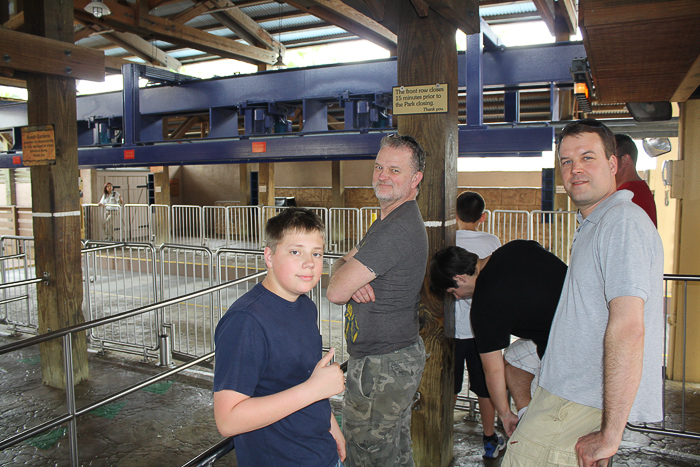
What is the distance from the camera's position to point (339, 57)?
1463cm

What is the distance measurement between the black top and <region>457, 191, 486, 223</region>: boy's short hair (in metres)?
1.67

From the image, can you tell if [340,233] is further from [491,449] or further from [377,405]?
[377,405]

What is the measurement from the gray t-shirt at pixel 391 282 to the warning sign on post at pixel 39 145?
423 cm

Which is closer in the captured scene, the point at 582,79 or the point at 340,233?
the point at 582,79

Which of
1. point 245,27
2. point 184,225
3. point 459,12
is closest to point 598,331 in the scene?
point 459,12

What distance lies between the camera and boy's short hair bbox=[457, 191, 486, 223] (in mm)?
4020

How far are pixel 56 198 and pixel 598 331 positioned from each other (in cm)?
525

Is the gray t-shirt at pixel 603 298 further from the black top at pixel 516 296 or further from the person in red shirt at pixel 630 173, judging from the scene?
the person in red shirt at pixel 630 173

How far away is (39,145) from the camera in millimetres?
5074

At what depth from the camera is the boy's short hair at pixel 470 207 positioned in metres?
4.02

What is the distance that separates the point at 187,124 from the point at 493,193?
1061 centimetres

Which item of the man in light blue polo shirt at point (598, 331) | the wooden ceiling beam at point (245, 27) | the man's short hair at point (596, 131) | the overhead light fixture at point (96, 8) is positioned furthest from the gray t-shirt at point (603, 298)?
the wooden ceiling beam at point (245, 27)

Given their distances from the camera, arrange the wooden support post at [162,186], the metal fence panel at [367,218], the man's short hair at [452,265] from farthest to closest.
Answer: the wooden support post at [162,186], the metal fence panel at [367,218], the man's short hair at [452,265]

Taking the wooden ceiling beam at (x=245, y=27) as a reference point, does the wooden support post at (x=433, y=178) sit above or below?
below
